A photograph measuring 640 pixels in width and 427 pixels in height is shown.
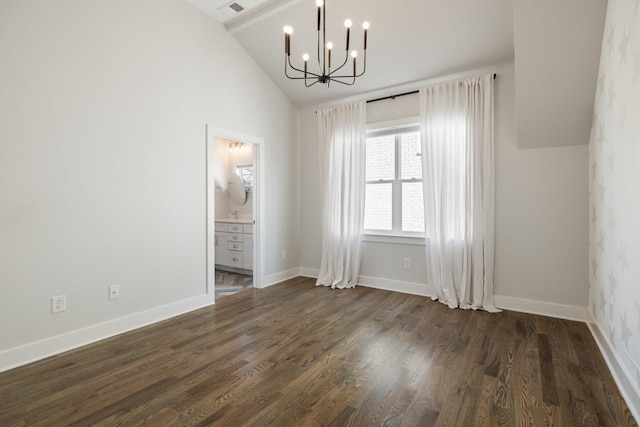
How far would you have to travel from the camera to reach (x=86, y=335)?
8.88 feet

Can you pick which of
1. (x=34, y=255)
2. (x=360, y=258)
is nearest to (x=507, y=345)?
(x=360, y=258)

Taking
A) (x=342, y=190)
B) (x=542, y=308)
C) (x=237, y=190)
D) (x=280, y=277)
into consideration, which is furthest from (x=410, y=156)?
(x=237, y=190)

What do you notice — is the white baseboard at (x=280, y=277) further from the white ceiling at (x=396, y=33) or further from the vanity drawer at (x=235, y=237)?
the white ceiling at (x=396, y=33)

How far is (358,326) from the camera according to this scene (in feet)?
10.1

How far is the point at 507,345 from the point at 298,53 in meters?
3.86

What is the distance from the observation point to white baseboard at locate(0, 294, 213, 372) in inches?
91.6

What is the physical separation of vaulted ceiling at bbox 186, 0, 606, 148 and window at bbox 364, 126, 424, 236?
0.71 metres

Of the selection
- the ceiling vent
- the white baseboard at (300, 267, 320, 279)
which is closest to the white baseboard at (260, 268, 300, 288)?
the white baseboard at (300, 267, 320, 279)

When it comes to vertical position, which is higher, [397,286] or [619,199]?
[619,199]

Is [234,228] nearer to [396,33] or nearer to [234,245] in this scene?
[234,245]

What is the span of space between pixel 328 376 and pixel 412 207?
2.64 meters

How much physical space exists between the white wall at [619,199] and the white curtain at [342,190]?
2.49m

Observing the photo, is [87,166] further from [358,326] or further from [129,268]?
[358,326]

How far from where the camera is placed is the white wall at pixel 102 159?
2352mm
